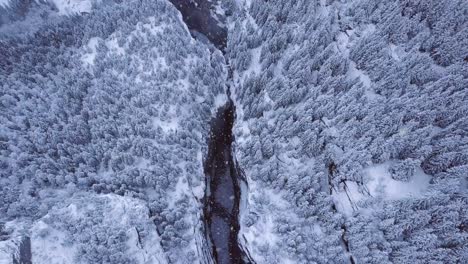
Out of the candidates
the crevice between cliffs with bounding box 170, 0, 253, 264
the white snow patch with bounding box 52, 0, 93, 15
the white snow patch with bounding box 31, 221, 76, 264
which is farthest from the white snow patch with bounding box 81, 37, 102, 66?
the white snow patch with bounding box 31, 221, 76, 264

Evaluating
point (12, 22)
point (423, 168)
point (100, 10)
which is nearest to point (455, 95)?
point (423, 168)

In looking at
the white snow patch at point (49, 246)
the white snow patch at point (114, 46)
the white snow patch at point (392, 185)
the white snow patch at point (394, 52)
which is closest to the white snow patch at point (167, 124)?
the white snow patch at point (114, 46)

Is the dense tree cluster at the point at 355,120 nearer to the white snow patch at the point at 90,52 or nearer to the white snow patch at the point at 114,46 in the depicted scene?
the white snow patch at the point at 114,46

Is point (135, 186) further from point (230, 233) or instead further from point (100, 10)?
point (100, 10)

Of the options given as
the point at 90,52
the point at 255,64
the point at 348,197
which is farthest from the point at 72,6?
the point at 348,197

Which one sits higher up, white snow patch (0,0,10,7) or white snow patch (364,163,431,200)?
white snow patch (364,163,431,200)

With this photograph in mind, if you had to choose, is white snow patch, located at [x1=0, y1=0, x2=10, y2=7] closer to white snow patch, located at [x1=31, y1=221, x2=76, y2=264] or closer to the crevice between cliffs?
white snow patch, located at [x1=31, y1=221, x2=76, y2=264]

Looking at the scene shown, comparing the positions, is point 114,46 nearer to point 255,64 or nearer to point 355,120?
point 255,64

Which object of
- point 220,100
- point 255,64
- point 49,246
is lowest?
point 49,246
